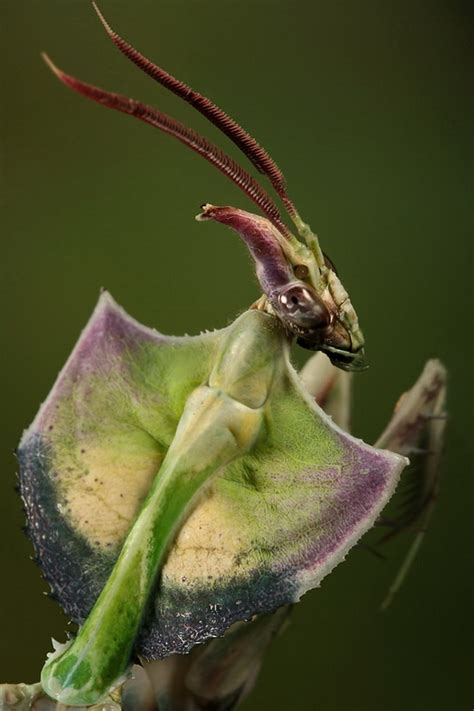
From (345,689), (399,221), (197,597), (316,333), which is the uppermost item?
(399,221)

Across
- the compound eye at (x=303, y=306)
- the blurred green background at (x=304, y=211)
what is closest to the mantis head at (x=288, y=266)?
the compound eye at (x=303, y=306)

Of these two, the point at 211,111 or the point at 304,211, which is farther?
the point at 304,211

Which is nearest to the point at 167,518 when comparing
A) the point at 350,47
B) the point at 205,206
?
the point at 205,206

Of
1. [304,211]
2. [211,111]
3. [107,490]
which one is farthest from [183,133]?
[304,211]

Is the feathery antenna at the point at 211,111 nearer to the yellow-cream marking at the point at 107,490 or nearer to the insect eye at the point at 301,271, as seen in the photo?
the insect eye at the point at 301,271

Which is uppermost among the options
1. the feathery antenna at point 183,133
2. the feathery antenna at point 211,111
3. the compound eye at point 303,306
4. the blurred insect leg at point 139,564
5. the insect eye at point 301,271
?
the feathery antenna at point 211,111

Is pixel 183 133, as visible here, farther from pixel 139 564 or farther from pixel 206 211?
pixel 139 564

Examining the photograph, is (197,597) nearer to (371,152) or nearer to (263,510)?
(263,510)
